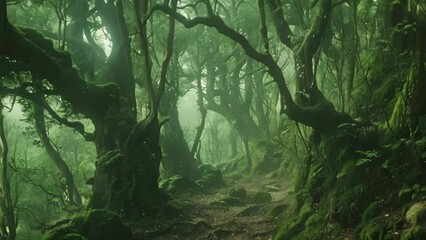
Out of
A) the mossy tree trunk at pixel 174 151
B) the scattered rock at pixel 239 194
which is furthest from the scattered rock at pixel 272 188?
the mossy tree trunk at pixel 174 151

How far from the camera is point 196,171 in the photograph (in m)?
18.8

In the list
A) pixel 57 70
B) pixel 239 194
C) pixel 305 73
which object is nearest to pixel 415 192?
pixel 305 73

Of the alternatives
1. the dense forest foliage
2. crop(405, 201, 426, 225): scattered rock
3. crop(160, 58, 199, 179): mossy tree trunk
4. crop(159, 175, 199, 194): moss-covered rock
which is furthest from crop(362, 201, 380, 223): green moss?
crop(160, 58, 199, 179): mossy tree trunk

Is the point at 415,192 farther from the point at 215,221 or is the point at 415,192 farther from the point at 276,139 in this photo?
the point at 215,221

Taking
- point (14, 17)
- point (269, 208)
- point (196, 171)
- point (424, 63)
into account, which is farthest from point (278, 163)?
point (14, 17)

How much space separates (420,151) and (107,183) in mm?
8736

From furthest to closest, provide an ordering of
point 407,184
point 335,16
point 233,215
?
point 335,16 → point 233,215 → point 407,184

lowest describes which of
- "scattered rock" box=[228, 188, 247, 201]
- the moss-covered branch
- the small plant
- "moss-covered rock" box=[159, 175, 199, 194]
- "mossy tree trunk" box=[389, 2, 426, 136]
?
the small plant

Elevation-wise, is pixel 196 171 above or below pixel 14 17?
below

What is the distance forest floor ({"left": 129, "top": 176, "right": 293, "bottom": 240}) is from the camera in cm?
1025

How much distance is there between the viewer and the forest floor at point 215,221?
10250 mm

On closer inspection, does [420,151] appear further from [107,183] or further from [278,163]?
[278,163]

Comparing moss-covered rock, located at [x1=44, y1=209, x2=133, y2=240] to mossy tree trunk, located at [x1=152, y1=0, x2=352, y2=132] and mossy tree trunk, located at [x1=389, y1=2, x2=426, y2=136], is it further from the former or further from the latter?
mossy tree trunk, located at [x1=389, y1=2, x2=426, y2=136]

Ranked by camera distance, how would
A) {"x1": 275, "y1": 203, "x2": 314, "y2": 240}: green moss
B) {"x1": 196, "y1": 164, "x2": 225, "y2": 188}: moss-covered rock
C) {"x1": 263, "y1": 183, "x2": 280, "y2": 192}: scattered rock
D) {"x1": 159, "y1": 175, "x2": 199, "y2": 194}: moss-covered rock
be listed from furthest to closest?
{"x1": 196, "y1": 164, "x2": 225, "y2": 188}: moss-covered rock → {"x1": 263, "y1": 183, "x2": 280, "y2": 192}: scattered rock → {"x1": 159, "y1": 175, "x2": 199, "y2": 194}: moss-covered rock → {"x1": 275, "y1": 203, "x2": 314, "y2": 240}: green moss
